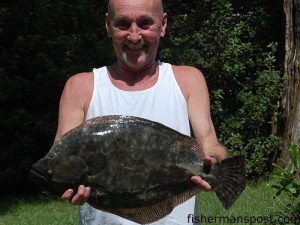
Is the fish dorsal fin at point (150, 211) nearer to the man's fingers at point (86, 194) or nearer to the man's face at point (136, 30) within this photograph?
the man's fingers at point (86, 194)

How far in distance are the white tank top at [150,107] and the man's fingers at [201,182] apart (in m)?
0.22

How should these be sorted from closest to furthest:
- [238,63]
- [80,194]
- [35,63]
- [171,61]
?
[80,194] → [35,63] → [171,61] → [238,63]

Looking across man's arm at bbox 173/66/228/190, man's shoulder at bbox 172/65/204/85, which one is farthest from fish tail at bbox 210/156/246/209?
man's shoulder at bbox 172/65/204/85

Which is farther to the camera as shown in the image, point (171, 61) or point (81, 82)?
point (171, 61)

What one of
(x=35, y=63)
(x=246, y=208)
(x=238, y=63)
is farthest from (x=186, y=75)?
(x=238, y=63)

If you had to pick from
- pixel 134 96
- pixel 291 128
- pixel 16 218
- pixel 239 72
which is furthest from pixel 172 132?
pixel 239 72

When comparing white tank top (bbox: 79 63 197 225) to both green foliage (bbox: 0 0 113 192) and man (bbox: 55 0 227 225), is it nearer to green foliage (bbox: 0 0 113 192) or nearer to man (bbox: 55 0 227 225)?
man (bbox: 55 0 227 225)

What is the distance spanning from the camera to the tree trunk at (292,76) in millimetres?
10000

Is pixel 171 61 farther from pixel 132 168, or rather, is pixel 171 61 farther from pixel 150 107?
pixel 132 168

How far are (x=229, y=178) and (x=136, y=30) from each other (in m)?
0.75

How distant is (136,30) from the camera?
3086 mm

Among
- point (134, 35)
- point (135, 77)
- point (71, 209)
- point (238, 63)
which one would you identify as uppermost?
point (134, 35)

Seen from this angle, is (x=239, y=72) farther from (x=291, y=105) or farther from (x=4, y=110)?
(x=4, y=110)

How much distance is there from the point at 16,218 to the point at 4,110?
69.2 inches
